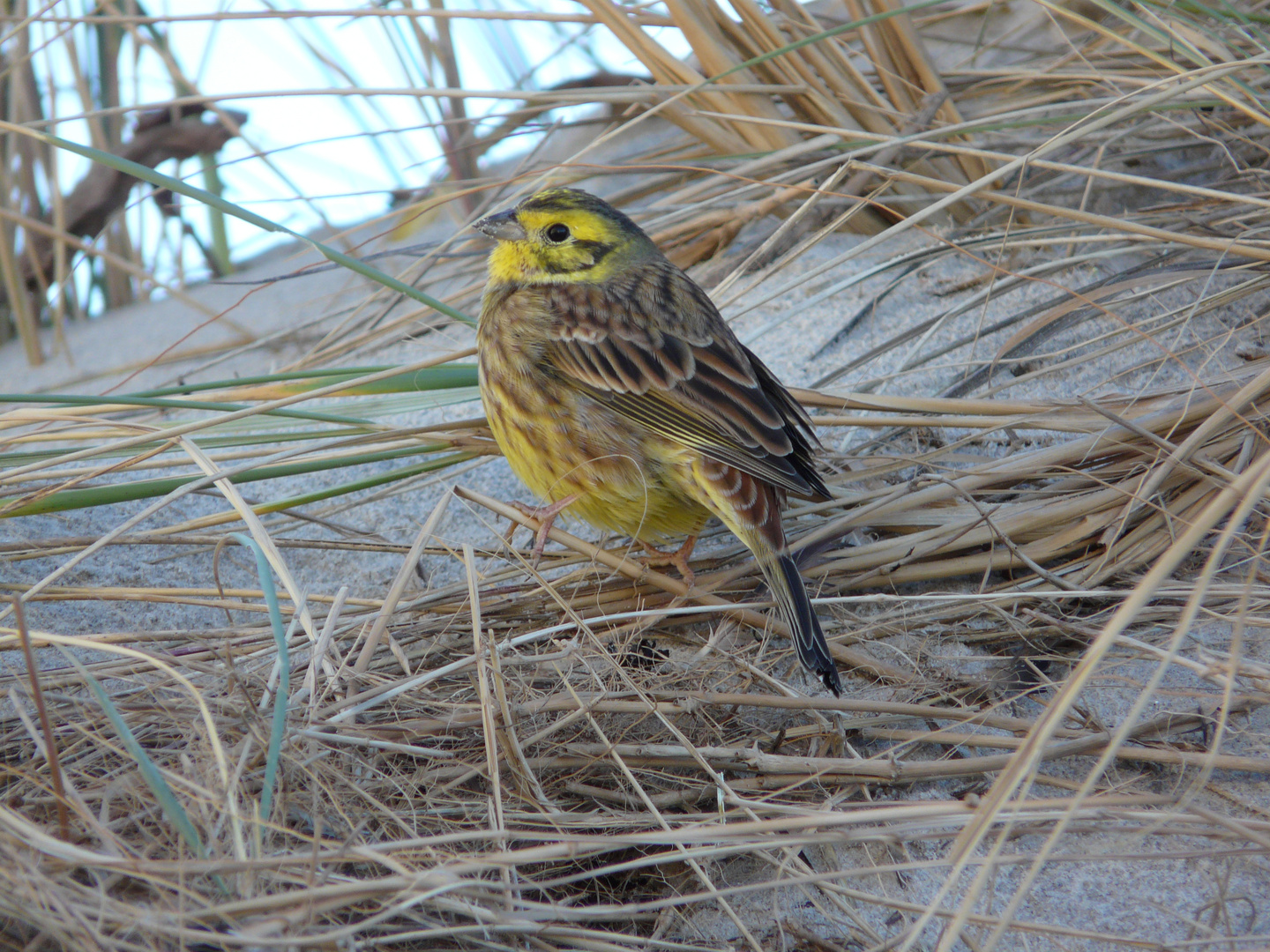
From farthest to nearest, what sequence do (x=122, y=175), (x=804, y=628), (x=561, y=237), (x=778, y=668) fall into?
1. (x=122, y=175)
2. (x=561, y=237)
3. (x=778, y=668)
4. (x=804, y=628)

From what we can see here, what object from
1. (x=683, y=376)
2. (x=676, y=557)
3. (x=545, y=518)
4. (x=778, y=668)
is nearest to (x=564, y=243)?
(x=683, y=376)

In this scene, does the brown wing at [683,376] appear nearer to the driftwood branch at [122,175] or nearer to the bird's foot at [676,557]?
the bird's foot at [676,557]

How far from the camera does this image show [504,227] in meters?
2.85

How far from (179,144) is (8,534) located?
2906mm

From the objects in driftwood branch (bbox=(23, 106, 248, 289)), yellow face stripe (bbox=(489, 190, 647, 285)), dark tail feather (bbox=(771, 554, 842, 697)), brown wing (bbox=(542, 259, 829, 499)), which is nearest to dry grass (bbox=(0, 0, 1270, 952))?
dark tail feather (bbox=(771, 554, 842, 697))

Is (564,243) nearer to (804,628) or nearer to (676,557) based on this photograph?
(676,557)

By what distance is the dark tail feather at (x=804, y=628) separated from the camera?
6.43ft

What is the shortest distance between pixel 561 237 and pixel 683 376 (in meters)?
0.68

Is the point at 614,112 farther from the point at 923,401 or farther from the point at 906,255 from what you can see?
the point at 923,401

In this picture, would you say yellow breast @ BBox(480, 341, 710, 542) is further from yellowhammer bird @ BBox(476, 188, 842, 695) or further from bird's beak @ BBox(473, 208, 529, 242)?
bird's beak @ BBox(473, 208, 529, 242)

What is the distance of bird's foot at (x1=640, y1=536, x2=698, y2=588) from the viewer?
8.07ft

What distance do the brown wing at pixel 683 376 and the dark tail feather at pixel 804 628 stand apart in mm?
228

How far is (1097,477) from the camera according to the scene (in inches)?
90.0

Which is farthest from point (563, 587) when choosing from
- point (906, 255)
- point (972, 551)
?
point (906, 255)
